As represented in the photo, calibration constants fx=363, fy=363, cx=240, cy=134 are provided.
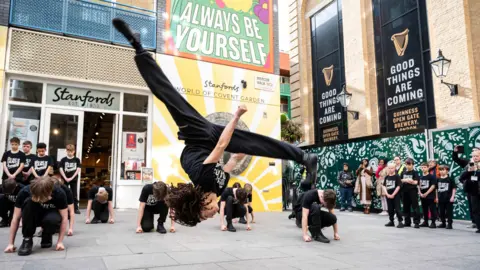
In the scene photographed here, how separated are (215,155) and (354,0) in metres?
15.8

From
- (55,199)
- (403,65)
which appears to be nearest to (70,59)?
(55,199)

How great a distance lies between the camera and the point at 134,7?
11.0 m

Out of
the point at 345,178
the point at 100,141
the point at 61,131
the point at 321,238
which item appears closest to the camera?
the point at 321,238

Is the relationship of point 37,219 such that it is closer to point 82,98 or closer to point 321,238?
point 321,238

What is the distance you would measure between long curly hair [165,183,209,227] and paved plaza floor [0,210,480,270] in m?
0.71

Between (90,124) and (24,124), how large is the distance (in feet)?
5.55

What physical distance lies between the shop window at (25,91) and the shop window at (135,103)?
222cm

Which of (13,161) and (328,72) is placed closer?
(13,161)

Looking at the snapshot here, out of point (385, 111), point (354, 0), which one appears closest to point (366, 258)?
point (385, 111)

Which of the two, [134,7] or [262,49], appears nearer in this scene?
[134,7]

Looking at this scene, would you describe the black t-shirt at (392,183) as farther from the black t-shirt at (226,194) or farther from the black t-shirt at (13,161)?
the black t-shirt at (13,161)

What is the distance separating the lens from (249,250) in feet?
18.3

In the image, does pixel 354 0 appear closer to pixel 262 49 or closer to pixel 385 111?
pixel 385 111

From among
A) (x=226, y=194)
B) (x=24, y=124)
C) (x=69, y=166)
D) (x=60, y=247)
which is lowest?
(x=60, y=247)
